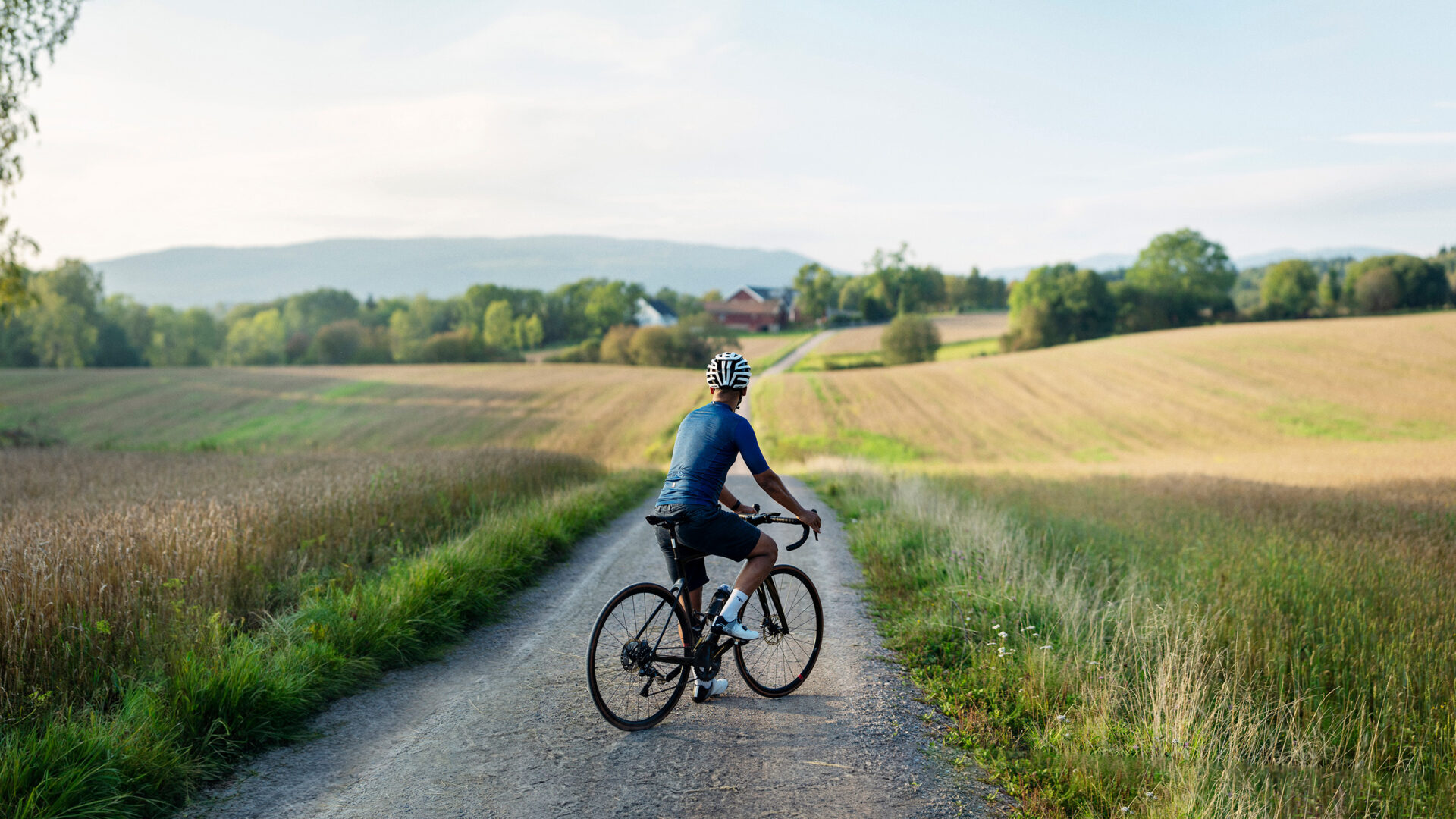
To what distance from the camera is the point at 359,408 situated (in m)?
51.2

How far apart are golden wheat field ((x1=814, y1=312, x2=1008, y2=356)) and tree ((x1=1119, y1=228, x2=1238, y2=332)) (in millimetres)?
16738

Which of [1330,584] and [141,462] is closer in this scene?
[1330,584]

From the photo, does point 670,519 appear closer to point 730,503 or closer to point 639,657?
point 730,503

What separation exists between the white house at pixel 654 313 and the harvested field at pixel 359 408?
235ft

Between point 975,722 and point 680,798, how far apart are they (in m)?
2.09

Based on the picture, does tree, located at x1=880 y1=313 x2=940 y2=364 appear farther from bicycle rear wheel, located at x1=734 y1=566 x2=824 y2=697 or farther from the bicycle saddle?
the bicycle saddle

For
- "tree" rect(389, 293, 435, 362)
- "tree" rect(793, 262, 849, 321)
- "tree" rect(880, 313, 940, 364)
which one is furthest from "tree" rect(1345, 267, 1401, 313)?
"tree" rect(389, 293, 435, 362)

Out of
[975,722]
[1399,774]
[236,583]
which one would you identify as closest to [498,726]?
[975,722]

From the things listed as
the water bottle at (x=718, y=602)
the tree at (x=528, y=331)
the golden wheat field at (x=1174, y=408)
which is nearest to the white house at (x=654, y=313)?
the tree at (x=528, y=331)

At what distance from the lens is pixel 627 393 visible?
5506cm

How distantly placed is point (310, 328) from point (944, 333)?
9508 cm

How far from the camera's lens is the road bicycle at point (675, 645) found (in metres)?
5.04

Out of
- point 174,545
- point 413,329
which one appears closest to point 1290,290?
point 174,545

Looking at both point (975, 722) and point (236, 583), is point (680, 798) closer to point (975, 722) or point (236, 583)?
point (975, 722)
